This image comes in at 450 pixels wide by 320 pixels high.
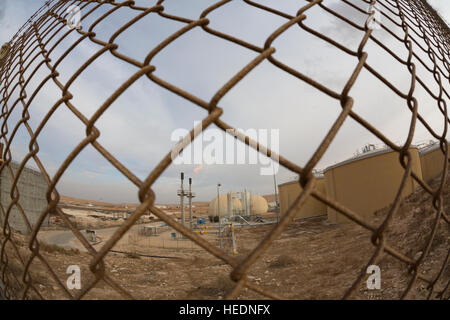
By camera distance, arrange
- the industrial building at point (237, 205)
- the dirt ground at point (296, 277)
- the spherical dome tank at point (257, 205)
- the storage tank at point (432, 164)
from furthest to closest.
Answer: the spherical dome tank at point (257, 205) < the industrial building at point (237, 205) < the storage tank at point (432, 164) < the dirt ground at point (296, 277)

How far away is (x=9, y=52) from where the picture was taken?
132 centimetres

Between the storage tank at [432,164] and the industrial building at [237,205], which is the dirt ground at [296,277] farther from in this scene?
the industrial building at [237,205]

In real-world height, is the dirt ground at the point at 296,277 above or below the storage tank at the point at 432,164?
below

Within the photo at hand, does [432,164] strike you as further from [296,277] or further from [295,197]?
[296,277]

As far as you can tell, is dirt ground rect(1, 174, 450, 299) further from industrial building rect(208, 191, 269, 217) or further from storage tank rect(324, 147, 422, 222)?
industrial building rect(208, 191, 269, 217)

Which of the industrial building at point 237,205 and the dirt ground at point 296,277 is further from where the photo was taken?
the industrial building at point 237,205

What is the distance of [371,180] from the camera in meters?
8.97

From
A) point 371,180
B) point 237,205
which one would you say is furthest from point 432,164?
point 237,205

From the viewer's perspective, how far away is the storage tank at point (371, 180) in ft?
27.5

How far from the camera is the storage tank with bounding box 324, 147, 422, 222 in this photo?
8391 mm

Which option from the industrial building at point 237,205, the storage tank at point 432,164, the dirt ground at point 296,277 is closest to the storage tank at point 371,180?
the storage tank at point 432,164
